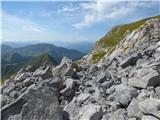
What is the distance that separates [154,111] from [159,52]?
1273cm

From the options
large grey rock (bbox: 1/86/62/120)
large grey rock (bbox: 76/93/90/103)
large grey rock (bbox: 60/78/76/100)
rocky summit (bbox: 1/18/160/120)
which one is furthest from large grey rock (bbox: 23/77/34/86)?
large grey rock (bbox: 1/86/62/120)

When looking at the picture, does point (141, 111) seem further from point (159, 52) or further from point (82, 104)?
point (159, 52)

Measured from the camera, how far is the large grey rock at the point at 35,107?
60.2 ft

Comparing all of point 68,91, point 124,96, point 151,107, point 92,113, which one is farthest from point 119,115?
point 68,91

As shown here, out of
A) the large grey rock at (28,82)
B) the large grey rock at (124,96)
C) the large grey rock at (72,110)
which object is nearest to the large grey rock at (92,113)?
the large grey rock at (72,110)

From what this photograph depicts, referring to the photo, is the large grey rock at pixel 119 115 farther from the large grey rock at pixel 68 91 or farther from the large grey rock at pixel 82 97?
the large grey rock at pixel 68 91

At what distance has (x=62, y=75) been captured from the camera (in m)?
28.2

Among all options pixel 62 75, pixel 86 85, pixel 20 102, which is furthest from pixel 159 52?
pixel 20 102

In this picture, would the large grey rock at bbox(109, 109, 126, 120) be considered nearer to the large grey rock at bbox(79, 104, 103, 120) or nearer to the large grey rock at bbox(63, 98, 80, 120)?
the large grey rock at bbox(79, 104, 103, 120)

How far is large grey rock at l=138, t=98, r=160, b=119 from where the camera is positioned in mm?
14919

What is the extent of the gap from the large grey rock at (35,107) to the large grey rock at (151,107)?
5604mm

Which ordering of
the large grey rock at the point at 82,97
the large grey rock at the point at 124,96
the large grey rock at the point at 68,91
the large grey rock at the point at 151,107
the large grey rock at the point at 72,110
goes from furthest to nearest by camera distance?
the large grey rock at the point at 68,91 → the large grey rock at the point at 82,97 → the large grey rock at the point at 72,110 → the large grey rock at the point at 124,96 → the large grey rock at the point at 151,107

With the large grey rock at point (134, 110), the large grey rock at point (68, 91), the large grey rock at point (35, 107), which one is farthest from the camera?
the large grey rock at point (68, 91)

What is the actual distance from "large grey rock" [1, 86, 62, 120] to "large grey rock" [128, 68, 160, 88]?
5.53m
